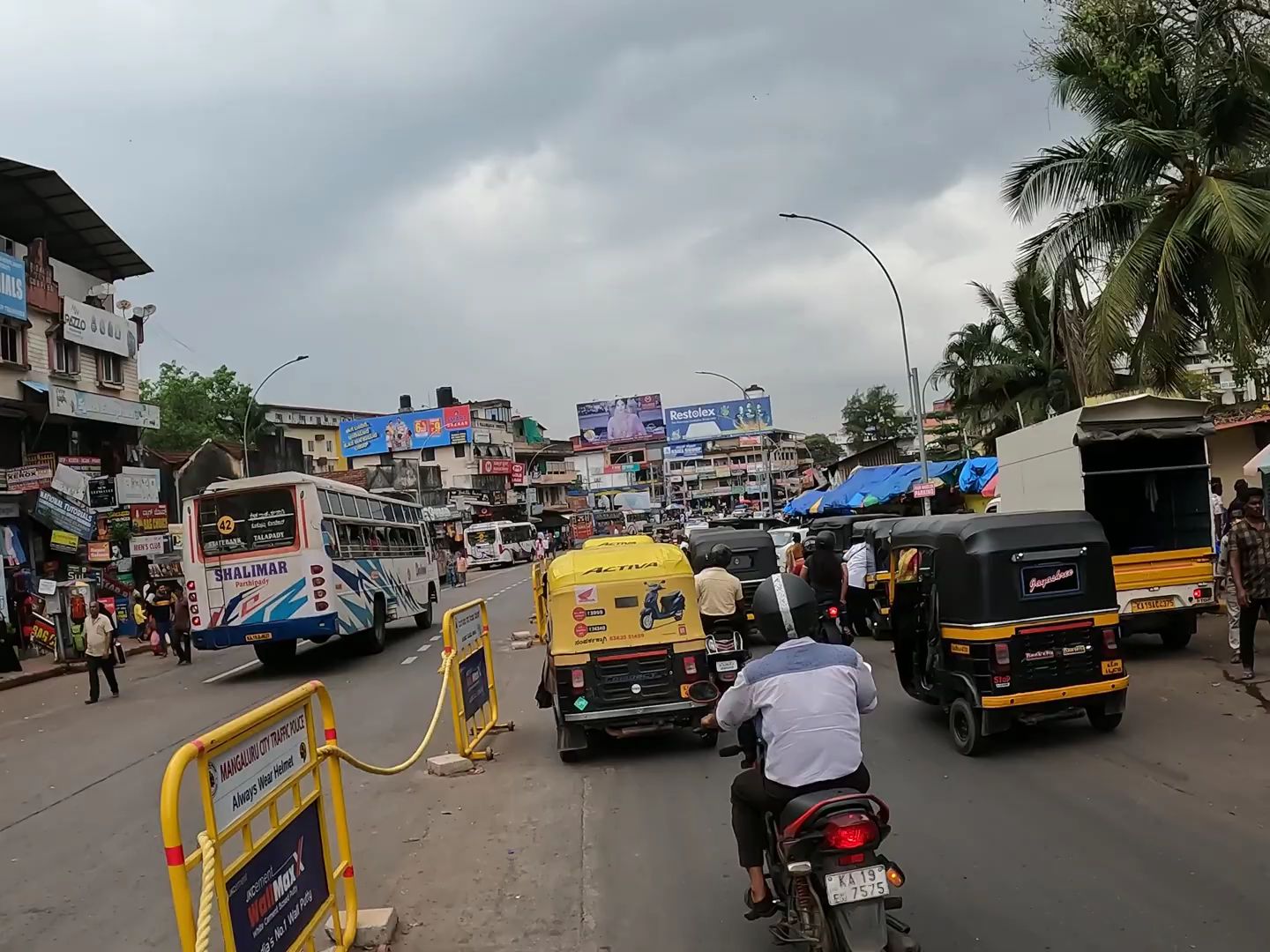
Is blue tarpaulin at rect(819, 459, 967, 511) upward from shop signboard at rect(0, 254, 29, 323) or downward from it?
downward

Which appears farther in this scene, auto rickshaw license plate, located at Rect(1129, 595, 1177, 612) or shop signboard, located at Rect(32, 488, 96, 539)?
shop signboard, located at Rect(32, 488, 96, 539)

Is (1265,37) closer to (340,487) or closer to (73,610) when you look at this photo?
(340,487)

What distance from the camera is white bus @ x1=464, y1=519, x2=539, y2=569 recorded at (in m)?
67.1

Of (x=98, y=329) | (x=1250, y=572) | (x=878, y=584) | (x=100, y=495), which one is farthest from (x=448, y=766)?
(x=98, y=329)

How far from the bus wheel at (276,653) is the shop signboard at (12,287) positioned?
14425mm

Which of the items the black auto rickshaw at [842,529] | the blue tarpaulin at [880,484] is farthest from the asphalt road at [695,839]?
the blue tarpaulin at [880,484]

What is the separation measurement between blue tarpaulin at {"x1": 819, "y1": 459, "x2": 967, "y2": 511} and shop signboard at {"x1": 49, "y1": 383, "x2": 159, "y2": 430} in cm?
2247

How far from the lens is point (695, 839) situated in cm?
676

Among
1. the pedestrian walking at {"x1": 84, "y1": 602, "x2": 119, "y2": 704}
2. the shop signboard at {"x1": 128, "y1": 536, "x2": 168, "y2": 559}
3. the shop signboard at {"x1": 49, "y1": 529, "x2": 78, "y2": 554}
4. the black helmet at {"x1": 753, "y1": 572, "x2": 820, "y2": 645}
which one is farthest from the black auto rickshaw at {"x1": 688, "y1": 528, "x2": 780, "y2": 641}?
the shop signboard at {"x1": 49, "y1": 529, "x2": 78, "y2": 554}

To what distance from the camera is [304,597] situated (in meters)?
17.5

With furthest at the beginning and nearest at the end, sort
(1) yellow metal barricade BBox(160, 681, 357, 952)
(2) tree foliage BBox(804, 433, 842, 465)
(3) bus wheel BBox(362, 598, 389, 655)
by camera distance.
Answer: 1. (2) tree foliage BBox(804, 433, 842, 465)
2. (3) bus wheel BBox(362, 598, 389, 655)
3. (1) yellow metal barricade BBox(160, 681, 357, 952)

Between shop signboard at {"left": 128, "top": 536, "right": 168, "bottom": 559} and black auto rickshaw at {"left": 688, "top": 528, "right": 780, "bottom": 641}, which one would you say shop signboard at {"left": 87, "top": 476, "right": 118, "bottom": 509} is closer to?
shop signboard at {"left": 128, "top": 536, "right": 168, "bottom": 559}

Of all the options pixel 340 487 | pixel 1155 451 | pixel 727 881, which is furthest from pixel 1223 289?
pixel 340 487

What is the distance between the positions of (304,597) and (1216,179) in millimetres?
15364
